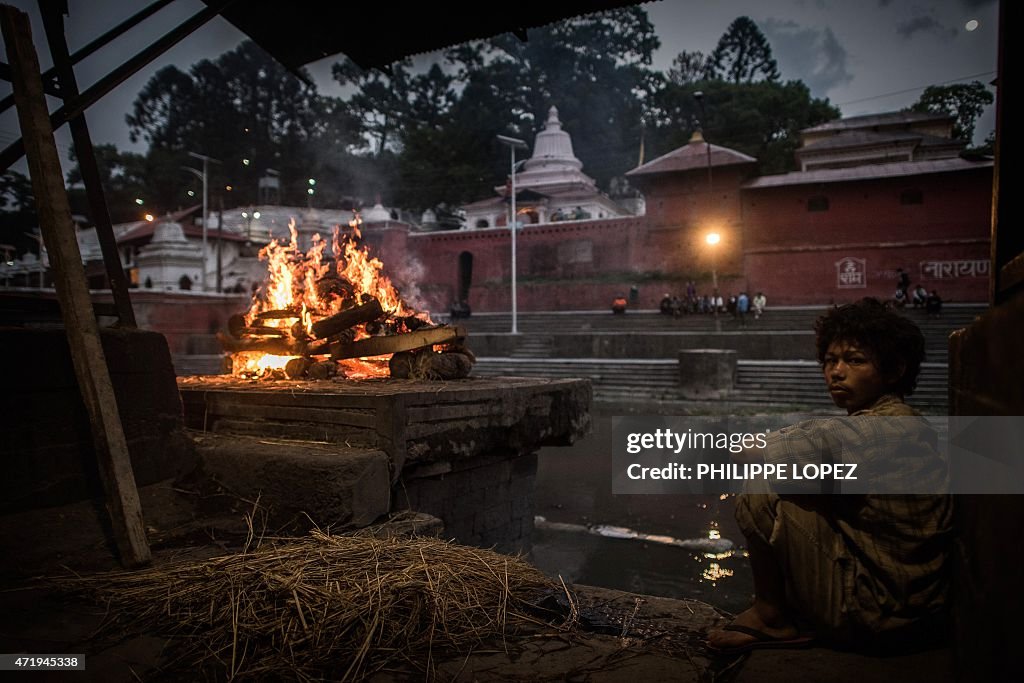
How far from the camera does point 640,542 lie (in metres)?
5.91

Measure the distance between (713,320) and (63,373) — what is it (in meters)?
25.3

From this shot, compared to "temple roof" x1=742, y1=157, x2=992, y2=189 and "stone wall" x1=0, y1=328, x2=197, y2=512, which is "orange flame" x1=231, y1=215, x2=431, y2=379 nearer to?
"stone wall" x1=0, y1=328, x2=197, y2=512

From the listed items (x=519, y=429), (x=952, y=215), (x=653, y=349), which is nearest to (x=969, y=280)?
(x=952, y=215)

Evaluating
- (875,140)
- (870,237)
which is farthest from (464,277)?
(875,140)

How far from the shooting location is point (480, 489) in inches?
189

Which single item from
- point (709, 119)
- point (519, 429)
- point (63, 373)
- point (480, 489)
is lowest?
point (480, 489)

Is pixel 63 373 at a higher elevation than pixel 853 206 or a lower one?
lower

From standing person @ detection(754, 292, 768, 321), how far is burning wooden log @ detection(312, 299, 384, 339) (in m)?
23.4

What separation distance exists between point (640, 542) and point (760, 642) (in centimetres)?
388

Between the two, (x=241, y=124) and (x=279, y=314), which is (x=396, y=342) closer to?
(x=279, y=314)

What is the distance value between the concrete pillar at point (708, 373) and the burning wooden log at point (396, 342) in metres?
12.4

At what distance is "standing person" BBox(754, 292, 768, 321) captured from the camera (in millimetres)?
25894

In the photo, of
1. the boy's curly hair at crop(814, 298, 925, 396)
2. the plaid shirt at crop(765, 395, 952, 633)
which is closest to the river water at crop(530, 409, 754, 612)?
the plaid shirt at crop(765, 395, 952, 633)

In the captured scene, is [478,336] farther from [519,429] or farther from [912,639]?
[912,639]
